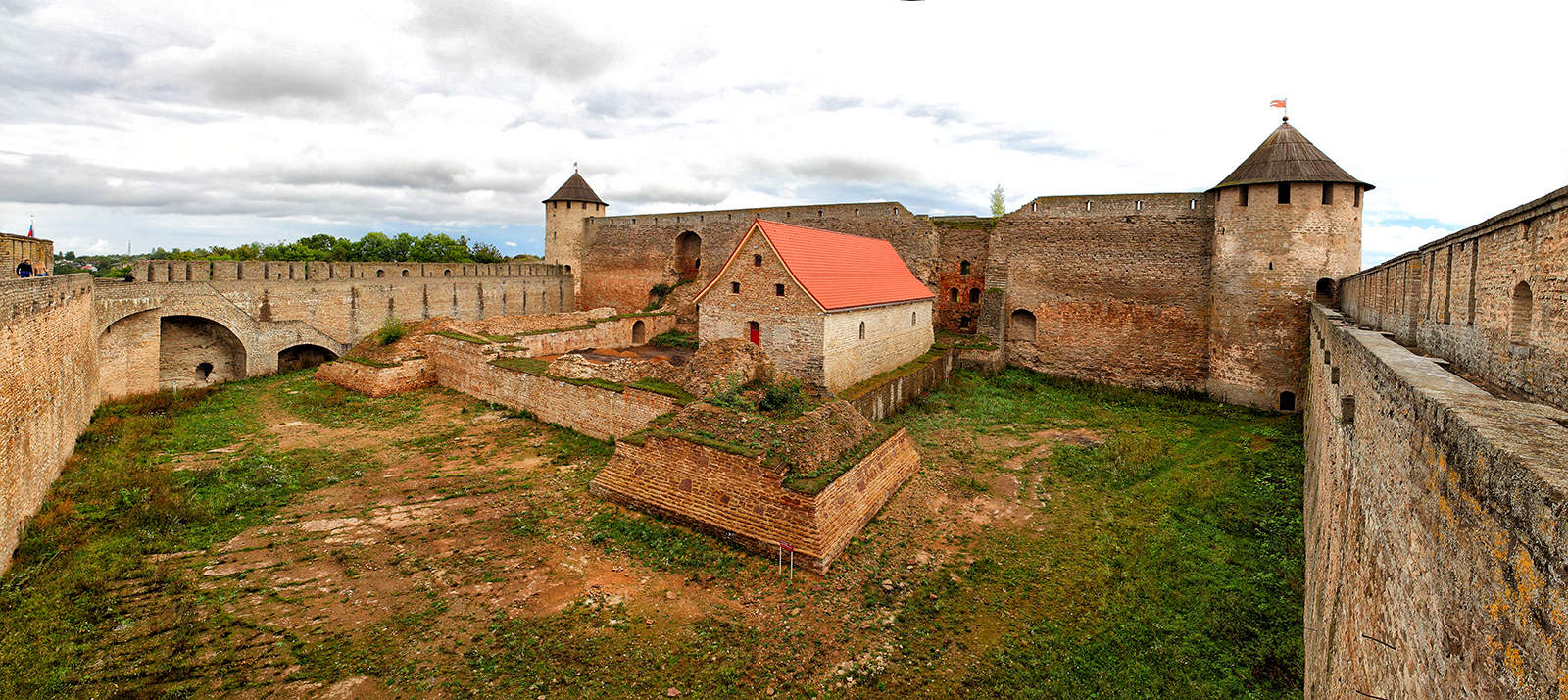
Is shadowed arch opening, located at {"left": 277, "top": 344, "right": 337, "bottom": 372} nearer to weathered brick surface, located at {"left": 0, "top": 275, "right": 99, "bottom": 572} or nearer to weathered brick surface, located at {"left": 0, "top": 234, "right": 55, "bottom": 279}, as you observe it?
weathered brick surface, located at {"left": 0, "top": 234, "right": 55, "bottom": 279}

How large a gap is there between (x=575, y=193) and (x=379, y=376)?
16185mm

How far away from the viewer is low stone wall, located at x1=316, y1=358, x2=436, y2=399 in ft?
58.1

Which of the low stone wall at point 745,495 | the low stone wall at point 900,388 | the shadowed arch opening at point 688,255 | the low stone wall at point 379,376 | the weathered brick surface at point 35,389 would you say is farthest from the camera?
the shadowed arch opening at point 688,255

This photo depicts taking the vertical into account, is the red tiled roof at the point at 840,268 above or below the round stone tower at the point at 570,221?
below

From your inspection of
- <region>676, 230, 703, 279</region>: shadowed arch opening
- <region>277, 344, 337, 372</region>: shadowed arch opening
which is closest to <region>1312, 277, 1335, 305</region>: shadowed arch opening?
<region>676, 230, 703, 279</region>: shadowed arch opening

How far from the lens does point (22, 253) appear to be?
13.1 meters

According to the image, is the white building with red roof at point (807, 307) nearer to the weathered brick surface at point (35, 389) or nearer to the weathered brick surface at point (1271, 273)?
the weathered brick surface at point (1271, 273)

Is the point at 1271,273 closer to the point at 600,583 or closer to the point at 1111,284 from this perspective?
the point at 1111,284

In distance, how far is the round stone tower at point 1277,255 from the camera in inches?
607

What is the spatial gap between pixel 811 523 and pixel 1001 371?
1427cm

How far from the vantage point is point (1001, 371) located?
835 inches

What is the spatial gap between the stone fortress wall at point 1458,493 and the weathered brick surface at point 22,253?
1943cm

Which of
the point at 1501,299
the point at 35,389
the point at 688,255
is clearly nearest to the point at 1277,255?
the point at 1501,299

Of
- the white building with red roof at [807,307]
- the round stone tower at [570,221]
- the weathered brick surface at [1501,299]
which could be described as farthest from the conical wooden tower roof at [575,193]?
the weathered brick surface at [1501,299]
